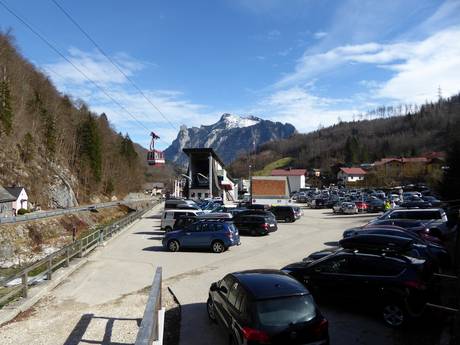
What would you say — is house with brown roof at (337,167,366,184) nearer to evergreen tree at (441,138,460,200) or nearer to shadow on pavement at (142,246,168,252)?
evergreen tree at (441,138,460,200)

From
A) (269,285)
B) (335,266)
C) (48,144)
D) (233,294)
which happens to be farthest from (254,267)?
(48,144)

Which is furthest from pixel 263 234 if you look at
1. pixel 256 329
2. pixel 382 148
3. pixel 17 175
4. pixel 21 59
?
pixel 382 148

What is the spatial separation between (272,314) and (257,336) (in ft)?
1.51

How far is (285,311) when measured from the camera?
23.1 ft

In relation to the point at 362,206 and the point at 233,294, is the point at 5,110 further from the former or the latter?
the point at 233,294

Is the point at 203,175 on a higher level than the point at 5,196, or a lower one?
A: higher

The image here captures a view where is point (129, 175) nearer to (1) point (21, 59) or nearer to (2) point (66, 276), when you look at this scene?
(1) point (21, 59)

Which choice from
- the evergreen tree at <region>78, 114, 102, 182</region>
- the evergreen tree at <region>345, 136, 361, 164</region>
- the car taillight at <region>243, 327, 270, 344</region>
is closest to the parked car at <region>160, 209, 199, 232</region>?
the car taillight at <region>243, 327, 270, 344</region>

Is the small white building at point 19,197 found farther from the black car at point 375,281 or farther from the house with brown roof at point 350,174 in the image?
the house with brown roof at point 350,174

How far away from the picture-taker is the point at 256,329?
6746mm

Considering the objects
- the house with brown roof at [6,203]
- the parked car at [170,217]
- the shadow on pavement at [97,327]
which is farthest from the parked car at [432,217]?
the house with brown roof at [6,203]

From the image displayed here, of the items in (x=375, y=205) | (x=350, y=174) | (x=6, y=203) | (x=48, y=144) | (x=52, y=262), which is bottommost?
(x=52, y=262)

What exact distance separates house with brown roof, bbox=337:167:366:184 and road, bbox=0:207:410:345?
129 m

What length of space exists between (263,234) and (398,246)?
16.5 m
